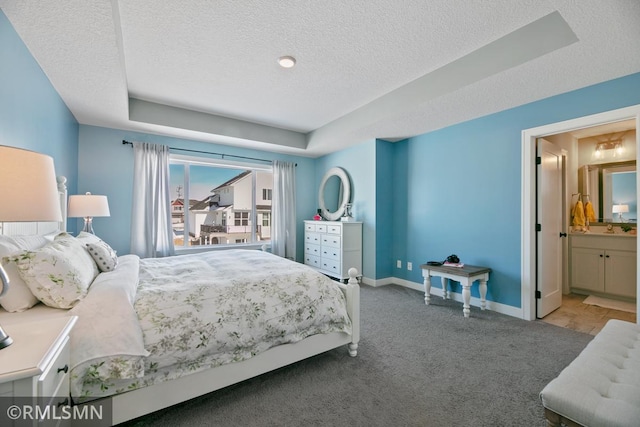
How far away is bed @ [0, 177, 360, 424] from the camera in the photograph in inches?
51.8

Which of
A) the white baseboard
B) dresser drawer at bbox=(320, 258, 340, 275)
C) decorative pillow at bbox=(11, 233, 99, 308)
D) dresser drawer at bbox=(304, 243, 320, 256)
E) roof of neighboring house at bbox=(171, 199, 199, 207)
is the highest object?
roof of neighboring house at bbox=(171, 199, 199, 207)

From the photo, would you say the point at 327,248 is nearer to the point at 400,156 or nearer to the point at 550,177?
the point at 400,156

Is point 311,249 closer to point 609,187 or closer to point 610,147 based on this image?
point 609,187

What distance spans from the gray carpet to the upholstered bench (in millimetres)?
507

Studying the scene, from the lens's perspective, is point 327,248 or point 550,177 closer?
point 550,177

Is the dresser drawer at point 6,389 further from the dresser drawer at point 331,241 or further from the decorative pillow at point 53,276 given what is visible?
the dresser drawer at point 331,241

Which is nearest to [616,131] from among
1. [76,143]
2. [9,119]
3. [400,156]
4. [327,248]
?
[400,156]

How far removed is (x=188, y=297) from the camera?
1.67 m

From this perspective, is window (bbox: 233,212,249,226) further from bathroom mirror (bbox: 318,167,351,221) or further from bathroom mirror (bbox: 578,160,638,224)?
bathroom mirror (bbox: 578,160,638,224)

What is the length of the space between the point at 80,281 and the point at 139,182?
2835 mm

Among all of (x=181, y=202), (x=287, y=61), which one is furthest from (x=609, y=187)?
(x=181, y=202)

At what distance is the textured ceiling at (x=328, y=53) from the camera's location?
181 centimetres

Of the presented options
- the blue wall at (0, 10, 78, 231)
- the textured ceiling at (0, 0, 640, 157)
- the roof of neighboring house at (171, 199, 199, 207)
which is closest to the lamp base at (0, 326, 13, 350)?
the blue wall at (0, 10, 78, 231)

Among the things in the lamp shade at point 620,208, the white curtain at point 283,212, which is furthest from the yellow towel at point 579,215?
the white curtain at point 283,212
